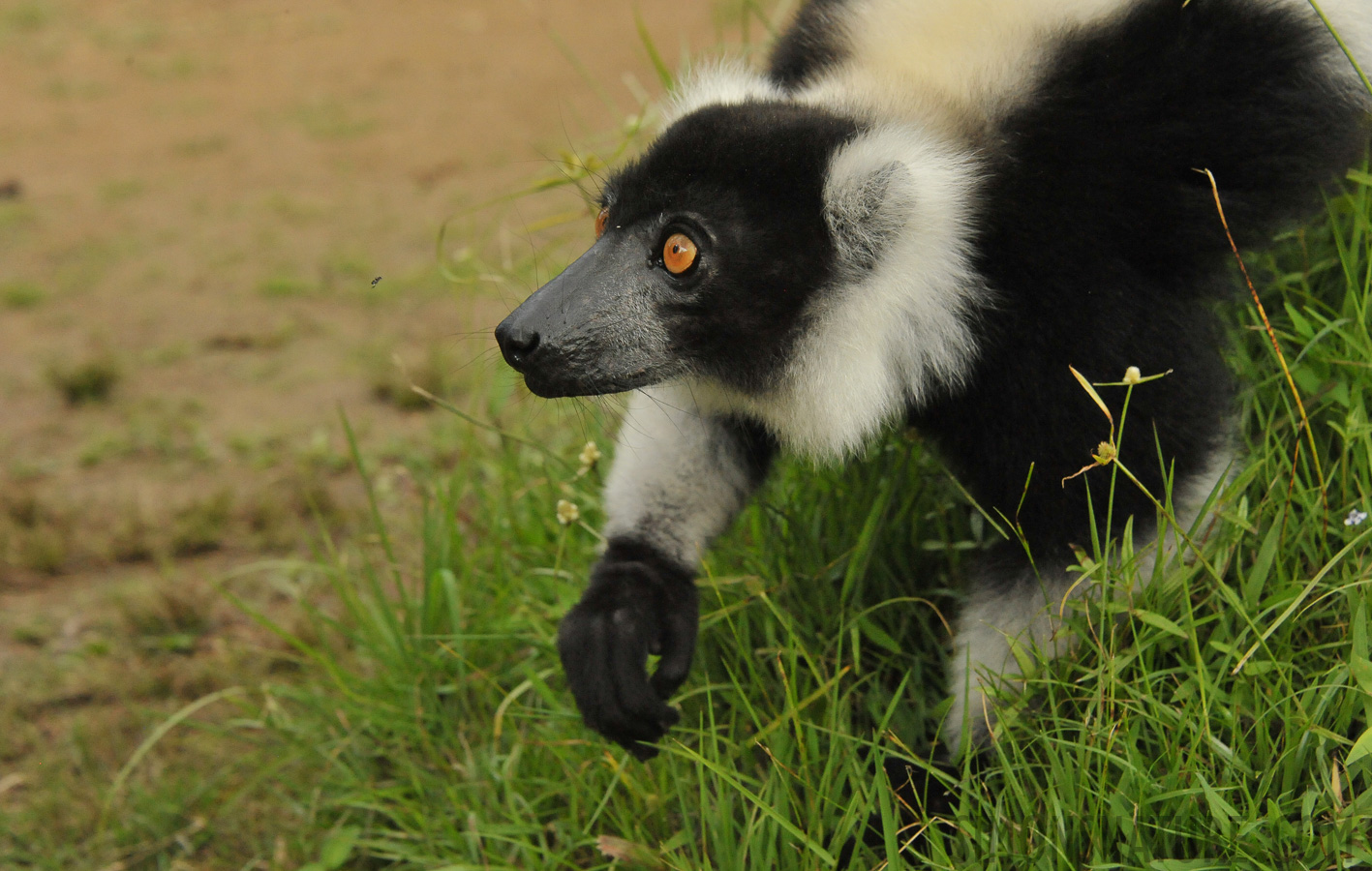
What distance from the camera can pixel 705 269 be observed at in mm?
2131

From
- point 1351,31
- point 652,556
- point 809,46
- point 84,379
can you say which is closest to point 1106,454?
point 652,556

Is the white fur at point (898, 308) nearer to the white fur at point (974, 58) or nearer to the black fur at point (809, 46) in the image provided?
the white fur at point (974, 58)

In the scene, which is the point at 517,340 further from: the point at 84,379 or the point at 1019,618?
the point at 84,379

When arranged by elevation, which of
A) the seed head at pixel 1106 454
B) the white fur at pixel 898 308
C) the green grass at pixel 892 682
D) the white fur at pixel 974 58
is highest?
the white fur at pixel 974 58

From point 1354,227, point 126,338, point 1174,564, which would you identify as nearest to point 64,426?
point 126,338

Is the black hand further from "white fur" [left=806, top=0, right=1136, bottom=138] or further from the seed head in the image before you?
"white fur" [left=806, top=0, right=1136, bottom=138]

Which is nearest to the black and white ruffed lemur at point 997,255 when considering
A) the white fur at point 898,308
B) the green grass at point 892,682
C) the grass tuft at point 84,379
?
the white fur at point 898,308

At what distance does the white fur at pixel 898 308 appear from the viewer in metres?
2.08

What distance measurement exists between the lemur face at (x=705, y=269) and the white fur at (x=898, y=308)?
2.1 inches

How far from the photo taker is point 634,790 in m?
2.47

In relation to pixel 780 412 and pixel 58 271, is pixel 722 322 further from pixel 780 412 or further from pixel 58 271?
A: pixel 58 271

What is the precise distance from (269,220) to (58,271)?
1.15 metres

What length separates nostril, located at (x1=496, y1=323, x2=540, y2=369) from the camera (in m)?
2.05

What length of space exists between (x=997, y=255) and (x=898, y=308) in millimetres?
237
